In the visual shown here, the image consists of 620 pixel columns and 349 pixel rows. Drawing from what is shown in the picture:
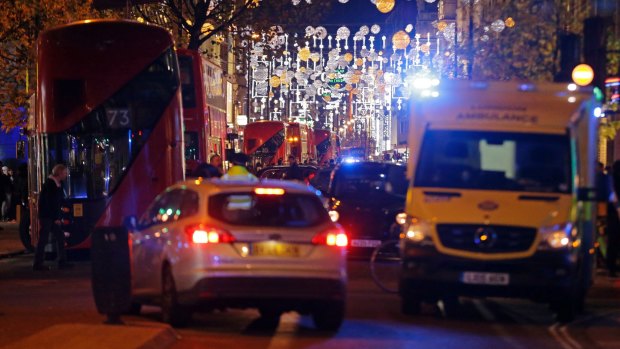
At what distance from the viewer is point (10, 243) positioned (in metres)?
29.8

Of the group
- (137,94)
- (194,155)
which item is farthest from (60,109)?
(194,155)

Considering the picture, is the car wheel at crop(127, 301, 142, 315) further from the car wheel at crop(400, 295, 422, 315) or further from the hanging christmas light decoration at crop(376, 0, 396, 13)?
the hanging christmas light decoration at crop(376, 0, 396, 13)

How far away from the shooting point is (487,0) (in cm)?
6284

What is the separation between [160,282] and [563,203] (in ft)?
14.6

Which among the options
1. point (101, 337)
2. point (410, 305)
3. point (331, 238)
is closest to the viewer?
point (101, 337)

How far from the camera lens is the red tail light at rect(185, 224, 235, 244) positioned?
1258cm

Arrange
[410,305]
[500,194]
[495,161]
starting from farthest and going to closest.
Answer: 1. [410,305]
2. [495,161]
3. [500,194]

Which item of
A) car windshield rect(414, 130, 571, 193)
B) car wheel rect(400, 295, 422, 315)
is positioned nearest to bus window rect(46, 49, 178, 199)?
car windshield rect(414, 130, 571, 193)

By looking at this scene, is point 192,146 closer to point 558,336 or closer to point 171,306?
point 171,306

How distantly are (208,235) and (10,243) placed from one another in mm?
18181

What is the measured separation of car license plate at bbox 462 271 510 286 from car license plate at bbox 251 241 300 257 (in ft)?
7.25

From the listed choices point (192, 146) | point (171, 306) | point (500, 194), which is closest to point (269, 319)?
point (171, 306)

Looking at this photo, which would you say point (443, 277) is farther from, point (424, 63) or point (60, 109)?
point (424, 63)

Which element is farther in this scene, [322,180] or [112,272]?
[322,180]
